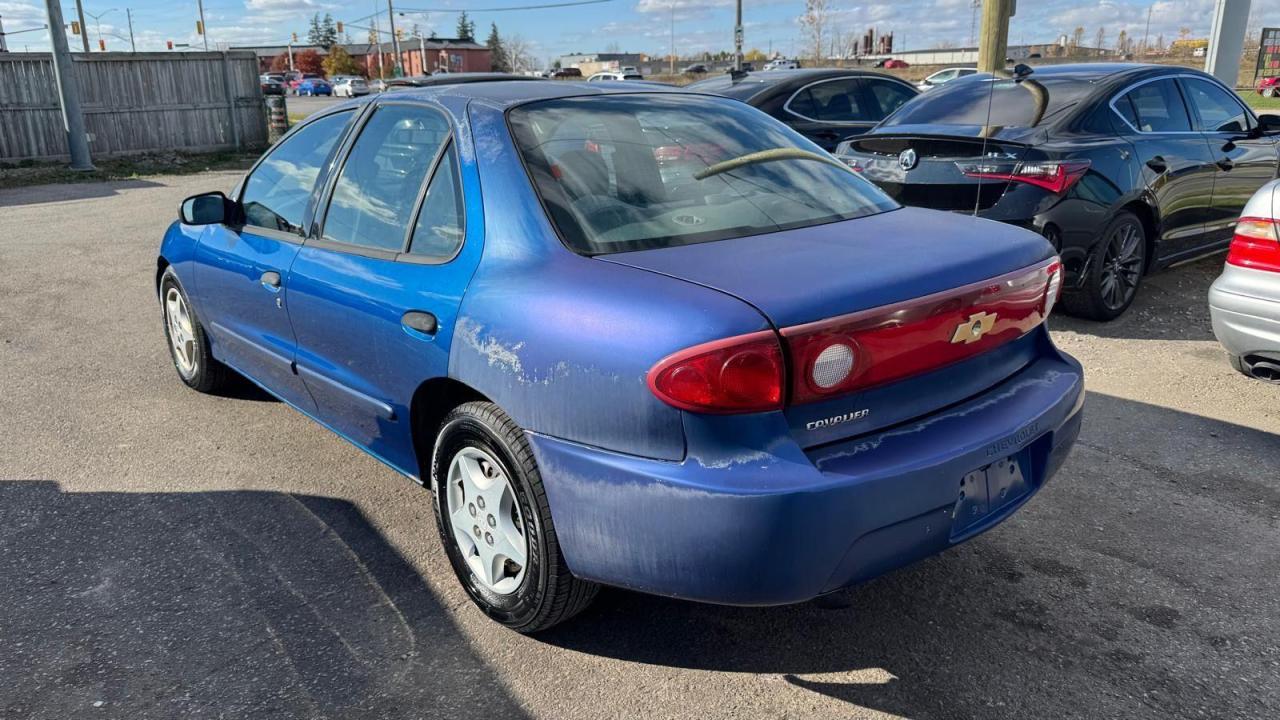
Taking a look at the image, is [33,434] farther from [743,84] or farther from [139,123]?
[139,123]

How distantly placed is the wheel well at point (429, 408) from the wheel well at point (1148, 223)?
478cm

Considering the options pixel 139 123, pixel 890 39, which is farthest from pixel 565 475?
pixel 890 39

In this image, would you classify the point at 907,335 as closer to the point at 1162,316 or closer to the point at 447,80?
the point at 447,80

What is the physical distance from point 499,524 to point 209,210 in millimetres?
2172

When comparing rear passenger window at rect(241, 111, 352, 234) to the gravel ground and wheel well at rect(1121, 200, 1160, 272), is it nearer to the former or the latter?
the gravel ground

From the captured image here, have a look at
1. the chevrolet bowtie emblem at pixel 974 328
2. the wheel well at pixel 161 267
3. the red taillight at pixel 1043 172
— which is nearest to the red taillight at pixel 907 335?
the chevrolet bowtie emblem at pixel 974 328

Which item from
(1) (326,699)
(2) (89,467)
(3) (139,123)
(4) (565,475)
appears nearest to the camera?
(4) (565,475)

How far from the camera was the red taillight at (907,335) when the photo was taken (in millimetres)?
2242

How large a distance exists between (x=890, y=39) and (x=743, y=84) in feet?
334

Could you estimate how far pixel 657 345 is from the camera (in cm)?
221

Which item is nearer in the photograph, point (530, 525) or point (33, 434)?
point (530, 525)

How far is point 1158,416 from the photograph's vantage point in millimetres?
4586

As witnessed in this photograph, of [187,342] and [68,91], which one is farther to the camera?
[68,91]

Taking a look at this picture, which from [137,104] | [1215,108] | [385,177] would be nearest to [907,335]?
[385,177]
